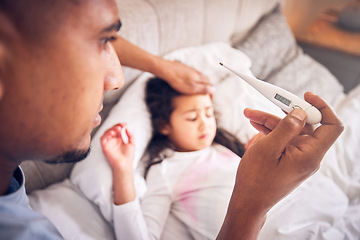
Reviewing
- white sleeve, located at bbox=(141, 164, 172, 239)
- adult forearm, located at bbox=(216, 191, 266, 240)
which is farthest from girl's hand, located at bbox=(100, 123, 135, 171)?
adult forearm, located at bbox=(216, 191, 266, 240)

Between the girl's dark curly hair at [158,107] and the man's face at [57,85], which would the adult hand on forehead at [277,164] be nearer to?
the man's face at [57,85]

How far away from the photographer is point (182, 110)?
947mm

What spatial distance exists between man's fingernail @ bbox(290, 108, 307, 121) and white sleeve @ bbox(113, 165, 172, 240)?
49cm

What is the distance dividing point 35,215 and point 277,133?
0.45 m

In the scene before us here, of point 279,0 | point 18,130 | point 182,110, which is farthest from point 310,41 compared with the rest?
point 18,130

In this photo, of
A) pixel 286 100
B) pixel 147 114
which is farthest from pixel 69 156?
pixel 147 114

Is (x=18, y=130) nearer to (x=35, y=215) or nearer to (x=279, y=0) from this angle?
(x=35, y=215)

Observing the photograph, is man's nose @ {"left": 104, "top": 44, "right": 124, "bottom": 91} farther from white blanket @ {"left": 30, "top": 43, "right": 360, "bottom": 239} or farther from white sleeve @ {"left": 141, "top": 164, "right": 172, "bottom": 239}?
white sleeve @ {"left": 141, "top": 164, "right": 172, "bottom": 239}

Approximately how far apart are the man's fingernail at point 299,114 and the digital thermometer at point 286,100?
14mm

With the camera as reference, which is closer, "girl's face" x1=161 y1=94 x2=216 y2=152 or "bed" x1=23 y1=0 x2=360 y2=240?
"bed" x1=23 y1=0 x2=360 y2=240

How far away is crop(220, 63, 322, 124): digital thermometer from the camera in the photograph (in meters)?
0.43

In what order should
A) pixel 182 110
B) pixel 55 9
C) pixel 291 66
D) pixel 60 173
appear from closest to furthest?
pixel 55 9 → pixel 60 173 → pixel 182 110 → pixel 291 66

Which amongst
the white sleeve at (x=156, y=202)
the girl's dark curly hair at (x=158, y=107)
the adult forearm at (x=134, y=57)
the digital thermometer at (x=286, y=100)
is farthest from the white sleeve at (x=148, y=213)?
the digital thermometer at (x=286, y=100)

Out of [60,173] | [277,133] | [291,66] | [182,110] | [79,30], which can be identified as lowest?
[60,173]
